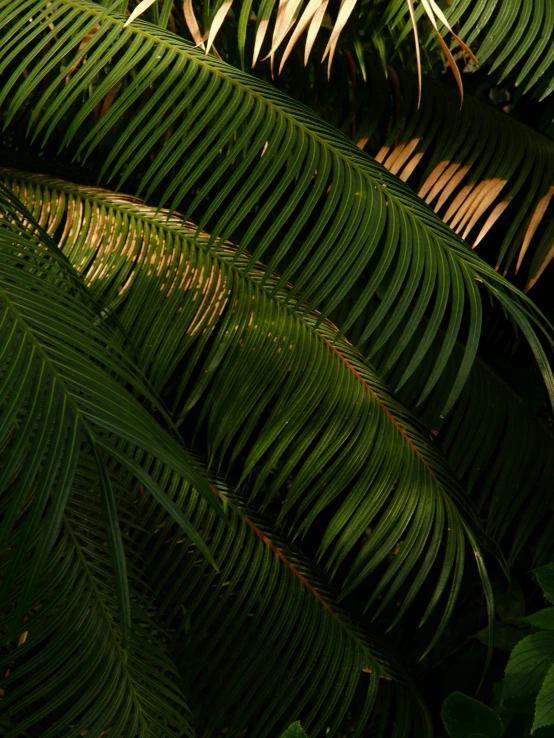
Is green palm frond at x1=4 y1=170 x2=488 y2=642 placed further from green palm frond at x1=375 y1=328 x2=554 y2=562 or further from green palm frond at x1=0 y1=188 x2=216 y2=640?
green palm frond at x1=0 y1=188 x2=216 y2=640

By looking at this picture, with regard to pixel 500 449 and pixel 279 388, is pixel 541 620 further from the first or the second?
pixel 279 388

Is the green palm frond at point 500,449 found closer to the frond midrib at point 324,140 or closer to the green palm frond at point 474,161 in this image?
the green palm frond at point 474,161

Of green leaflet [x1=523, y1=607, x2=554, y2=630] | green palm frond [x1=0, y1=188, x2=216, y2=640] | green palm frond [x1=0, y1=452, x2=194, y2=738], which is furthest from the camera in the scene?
green leaflet [x1=523, y1=607, x2=554, y2=630]

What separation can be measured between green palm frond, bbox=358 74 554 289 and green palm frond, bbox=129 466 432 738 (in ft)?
2.32

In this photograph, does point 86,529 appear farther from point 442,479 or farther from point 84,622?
point 442,479

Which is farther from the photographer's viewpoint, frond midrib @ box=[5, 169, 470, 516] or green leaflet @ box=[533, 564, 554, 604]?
frond midrib @ box=[5, 169, 470, 516]

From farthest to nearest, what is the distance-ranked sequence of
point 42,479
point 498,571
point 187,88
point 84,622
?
point 498,571
point 187,88
point 84,622
point 42,479

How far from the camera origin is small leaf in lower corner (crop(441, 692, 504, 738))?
1.13 m

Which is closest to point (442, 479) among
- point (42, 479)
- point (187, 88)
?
point (187, 88)

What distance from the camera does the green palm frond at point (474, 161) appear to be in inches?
58.6

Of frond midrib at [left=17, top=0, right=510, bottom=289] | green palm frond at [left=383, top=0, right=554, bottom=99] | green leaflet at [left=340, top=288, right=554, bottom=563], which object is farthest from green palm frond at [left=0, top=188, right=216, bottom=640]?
green palm frond at [left=383, top=0, right=554, bottom=99]

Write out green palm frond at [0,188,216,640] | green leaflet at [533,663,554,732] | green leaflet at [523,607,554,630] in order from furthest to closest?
green leaflet at [523,607,554,630]
green leaflet at [533,663,554,732]
green palm frond at [0,188,216,640]

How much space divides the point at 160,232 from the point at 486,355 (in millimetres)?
890

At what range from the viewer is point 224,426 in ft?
3.91
